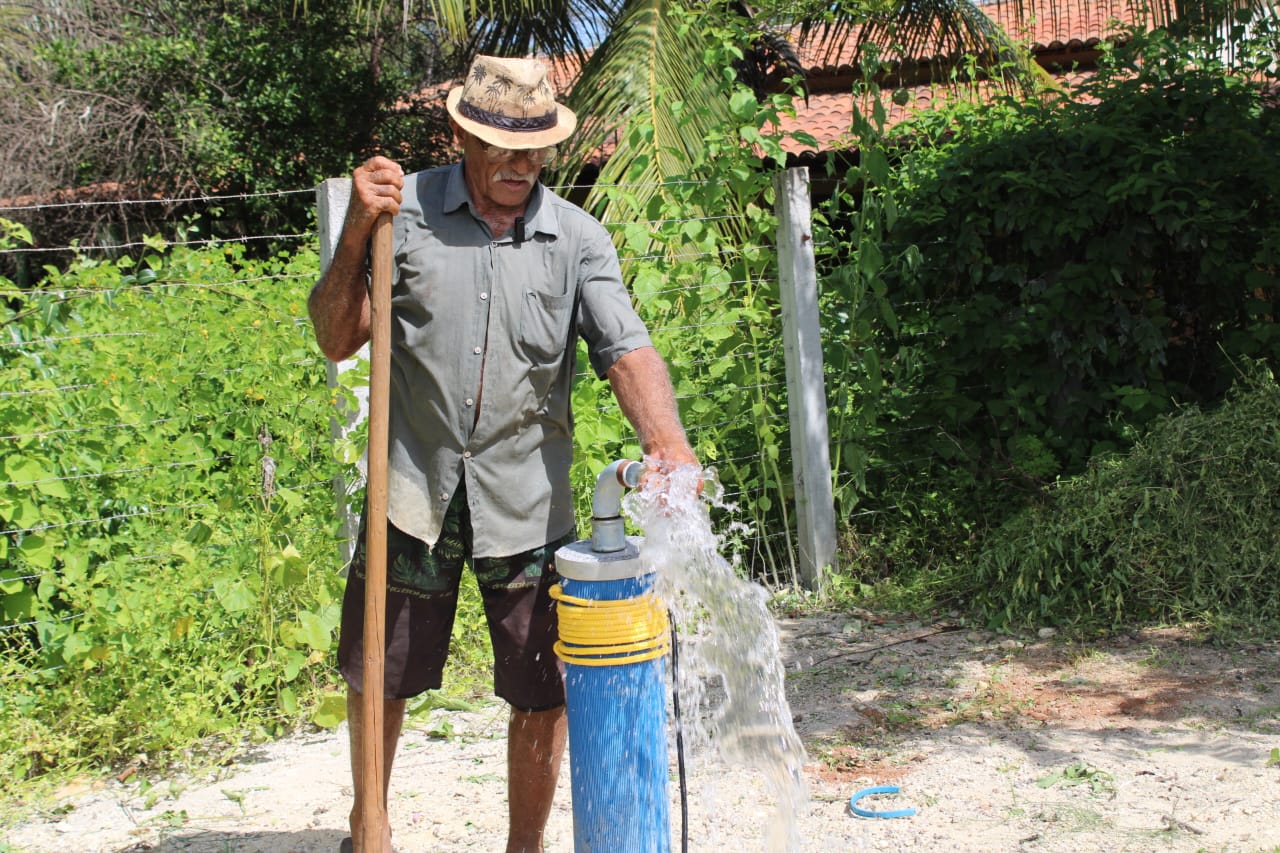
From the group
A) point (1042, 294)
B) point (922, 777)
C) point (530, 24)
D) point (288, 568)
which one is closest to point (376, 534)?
point (288, 568)

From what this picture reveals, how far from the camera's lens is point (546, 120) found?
2.56 m

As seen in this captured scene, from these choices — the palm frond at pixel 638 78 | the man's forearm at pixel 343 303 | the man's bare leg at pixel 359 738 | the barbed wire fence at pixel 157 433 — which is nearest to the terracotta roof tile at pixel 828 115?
the palm frond at pixel 638 78

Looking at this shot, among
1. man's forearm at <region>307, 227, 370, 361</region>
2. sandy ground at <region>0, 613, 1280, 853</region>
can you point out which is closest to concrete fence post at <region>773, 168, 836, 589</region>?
sandy ground at <region>0, 613, 1280, 853</region>

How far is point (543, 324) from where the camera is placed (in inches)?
104

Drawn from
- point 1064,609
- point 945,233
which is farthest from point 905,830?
point 945,233

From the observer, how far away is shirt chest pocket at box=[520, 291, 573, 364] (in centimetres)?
261

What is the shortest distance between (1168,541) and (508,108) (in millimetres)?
3367

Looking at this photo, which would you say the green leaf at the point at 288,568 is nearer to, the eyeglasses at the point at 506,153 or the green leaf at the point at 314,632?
the green leaf at the point at 314,632

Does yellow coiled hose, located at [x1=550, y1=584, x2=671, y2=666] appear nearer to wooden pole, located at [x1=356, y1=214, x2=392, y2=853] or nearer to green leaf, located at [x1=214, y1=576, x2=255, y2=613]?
wooden pole, located at [x1=356, y1=214, x2=392, y2=853]

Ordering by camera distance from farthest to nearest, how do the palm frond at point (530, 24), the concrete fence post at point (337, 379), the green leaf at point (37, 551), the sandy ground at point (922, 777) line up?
the palm frond at point (530, 24), the concrete fence post at point (337, 379), the green leaf at point (37, 551), the sandy ground at point (922, 777)

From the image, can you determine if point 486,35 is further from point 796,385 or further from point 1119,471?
point 1119,471

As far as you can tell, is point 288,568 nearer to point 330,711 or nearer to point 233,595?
point 233,595

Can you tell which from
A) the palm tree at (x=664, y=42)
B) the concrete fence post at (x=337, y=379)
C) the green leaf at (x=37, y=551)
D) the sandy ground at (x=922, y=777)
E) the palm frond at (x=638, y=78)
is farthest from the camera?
the palm frond at (x=638, y=78)

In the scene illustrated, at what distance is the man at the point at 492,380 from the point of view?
2559 millimetres
